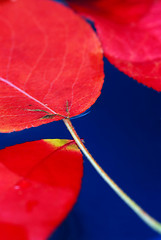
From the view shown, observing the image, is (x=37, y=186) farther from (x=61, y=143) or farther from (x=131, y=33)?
(x=131, y=33)

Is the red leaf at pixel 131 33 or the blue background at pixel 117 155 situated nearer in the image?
the blue background at pixel 117 155

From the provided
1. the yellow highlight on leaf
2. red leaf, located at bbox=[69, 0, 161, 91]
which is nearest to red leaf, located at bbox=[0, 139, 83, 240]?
the yellow highlight on leaf

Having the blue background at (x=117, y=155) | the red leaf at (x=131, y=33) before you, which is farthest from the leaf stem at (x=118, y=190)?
the red leaf at (x=131, y=33)

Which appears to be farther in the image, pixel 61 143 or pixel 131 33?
pixel 131 33

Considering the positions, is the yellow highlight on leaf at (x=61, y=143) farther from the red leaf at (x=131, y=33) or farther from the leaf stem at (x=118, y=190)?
the red leaf at (x=131, y=33)

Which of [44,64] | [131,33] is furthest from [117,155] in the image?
[131,33]
